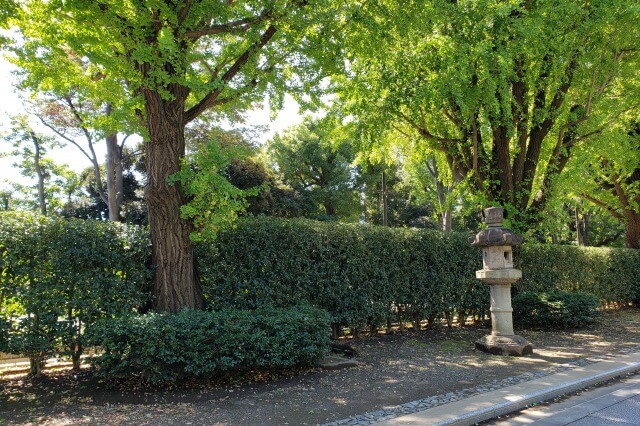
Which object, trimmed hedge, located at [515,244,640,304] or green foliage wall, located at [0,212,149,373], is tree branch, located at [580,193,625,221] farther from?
green foliage wall, located at [0,212,149,373]

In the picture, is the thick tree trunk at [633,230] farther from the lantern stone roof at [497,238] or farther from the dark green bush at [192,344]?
the dark green bush at [192,344]

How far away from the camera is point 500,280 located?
9.91 m

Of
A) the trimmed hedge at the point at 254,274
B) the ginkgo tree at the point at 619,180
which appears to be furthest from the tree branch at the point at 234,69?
the ginkgo tree at the point at 619,180

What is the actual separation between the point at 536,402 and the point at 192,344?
4.94 metres

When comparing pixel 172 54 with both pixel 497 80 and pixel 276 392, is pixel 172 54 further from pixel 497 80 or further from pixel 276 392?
pixel 497 80

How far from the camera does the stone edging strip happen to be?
17.5 ft

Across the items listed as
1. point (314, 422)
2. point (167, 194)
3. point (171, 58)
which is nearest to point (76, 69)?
point (171, 58)

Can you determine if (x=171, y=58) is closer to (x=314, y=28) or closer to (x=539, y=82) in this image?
(x=314, y=28)

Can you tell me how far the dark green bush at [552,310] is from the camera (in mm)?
13062

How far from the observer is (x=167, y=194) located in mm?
8023

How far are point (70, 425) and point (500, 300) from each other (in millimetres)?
8495

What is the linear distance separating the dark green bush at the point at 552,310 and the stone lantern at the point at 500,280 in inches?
148

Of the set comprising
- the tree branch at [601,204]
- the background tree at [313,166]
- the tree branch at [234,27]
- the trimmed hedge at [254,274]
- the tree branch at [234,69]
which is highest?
the background tree at [313,166]

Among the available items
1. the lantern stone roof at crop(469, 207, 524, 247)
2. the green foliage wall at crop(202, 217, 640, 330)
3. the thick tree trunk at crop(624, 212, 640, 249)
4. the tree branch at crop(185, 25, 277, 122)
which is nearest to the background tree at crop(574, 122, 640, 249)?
the thick tree trunk at crop(624, 212, 640, 249)
